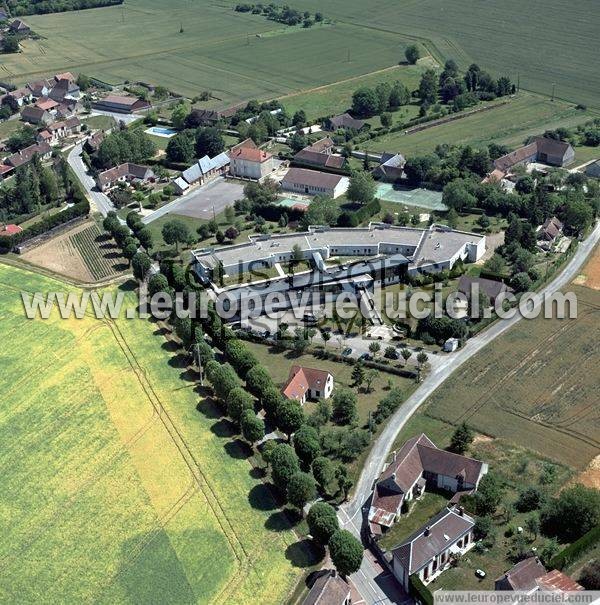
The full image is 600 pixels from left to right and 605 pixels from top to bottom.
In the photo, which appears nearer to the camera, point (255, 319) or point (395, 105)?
point (255, 319)

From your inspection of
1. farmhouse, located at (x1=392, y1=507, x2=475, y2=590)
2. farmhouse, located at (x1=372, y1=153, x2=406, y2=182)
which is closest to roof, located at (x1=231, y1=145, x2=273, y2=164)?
farmhouse, located at (x1=372, y1=153, x2=406, y2=182)

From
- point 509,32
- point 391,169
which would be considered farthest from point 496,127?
point 509,32

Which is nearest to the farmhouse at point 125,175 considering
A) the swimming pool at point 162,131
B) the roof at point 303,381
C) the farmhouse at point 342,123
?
the swimming pool at point 162,131

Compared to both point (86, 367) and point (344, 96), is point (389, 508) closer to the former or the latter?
point (86, 367)

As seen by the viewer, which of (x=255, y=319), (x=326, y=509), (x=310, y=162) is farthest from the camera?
(x=310, y=162)

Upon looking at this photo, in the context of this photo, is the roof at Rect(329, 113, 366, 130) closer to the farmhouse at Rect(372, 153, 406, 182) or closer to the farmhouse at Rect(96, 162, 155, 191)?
the farmhouse at Rect(372, 153, 406, 182)

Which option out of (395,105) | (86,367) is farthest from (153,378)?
(395,105)

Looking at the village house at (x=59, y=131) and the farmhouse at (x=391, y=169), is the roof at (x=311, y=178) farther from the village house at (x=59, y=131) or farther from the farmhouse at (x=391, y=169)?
the village house at (x=59, y=131)
